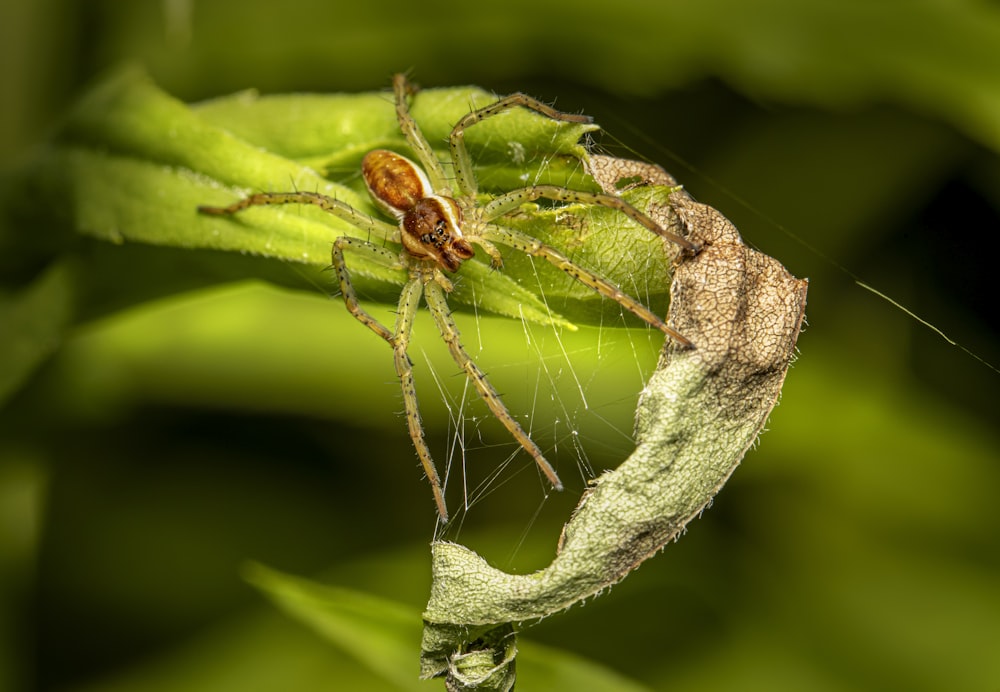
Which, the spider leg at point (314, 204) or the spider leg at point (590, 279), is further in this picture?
the spider leg at point (314, 204)

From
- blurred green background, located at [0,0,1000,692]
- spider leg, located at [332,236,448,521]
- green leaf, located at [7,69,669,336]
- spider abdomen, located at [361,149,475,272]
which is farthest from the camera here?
blurred green background, located at [0,0,1000,692]

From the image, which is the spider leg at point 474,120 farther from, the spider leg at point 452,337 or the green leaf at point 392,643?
the green leaf at point 392,643

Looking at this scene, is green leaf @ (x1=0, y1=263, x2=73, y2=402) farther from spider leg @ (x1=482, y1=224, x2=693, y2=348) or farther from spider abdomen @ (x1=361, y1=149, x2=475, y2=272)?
spider leg @ (x1=482, y1=224, x2=693, y2=348)

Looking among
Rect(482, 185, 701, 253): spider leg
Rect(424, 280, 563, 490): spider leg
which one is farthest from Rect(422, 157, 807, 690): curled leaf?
Rect(424, 280, 563, 490): spider leg

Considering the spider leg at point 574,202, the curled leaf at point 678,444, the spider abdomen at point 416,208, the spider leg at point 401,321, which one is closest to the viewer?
the curled leaf at point 678,444

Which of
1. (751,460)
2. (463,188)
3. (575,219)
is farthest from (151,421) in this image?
(751,460)

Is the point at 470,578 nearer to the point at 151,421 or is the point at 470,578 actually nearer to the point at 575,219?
the point at 575,219

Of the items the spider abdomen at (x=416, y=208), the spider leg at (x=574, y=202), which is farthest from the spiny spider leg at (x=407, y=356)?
the spider leg at (x=574, y=202)
